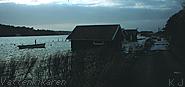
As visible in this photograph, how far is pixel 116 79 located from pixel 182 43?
18936 mm

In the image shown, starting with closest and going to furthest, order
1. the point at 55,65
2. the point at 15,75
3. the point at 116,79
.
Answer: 1. the point at 15,75
2. the point at 116,79
3. the point at 55,65

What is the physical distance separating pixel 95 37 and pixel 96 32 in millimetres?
1752

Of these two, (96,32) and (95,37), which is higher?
(96,32)

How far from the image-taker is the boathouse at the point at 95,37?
46.9 m

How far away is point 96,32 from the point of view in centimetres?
4975

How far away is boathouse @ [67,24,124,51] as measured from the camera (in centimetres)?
4691

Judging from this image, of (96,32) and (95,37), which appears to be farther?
(96,32)

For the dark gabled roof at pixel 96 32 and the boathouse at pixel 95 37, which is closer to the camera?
the boathouse at pixel 95 37

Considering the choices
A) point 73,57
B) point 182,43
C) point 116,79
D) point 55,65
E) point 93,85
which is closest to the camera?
point 93,85

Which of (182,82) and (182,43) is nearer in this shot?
(182,82)

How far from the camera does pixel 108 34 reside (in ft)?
158

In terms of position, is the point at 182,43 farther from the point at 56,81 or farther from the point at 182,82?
the point at 56,81

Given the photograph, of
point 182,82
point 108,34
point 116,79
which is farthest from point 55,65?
point 108,34

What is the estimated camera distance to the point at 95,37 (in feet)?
158
